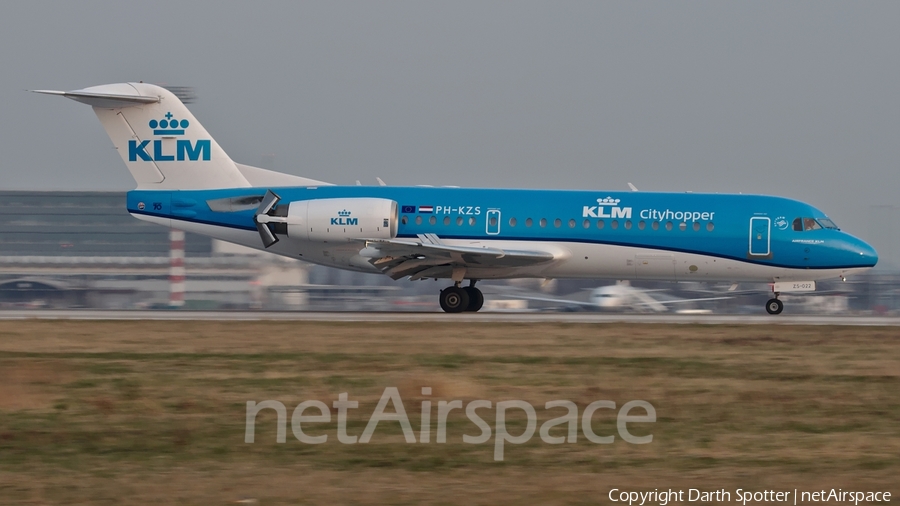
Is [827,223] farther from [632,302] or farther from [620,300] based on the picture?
[632,302]

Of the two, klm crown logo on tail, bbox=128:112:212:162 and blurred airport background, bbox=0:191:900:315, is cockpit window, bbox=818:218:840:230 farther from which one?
klm crown logo on tail, bbox=128:112:212:162

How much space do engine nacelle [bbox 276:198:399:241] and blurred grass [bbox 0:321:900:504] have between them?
5.83 metres

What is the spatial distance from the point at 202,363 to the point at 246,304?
1003 inches

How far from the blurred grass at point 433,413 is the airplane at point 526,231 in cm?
579

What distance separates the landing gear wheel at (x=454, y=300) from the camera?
84.7 ft

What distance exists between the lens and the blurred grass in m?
8.23

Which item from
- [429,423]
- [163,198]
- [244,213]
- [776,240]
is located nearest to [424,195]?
[244,213]

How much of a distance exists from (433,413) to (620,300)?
2965 cm

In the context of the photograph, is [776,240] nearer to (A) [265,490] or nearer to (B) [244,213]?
(B) [244,213]

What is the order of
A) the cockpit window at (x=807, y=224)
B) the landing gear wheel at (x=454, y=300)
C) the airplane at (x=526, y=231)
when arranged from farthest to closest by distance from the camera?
the landing gear wheel at (x=454, y=300), the cockpit window at (x=807, y=224), the airplane at (x=526, y=231)

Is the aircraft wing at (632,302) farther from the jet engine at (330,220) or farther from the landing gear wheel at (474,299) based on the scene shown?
the jet engine at (330,220)

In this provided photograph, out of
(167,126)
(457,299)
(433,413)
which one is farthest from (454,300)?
(433,413)

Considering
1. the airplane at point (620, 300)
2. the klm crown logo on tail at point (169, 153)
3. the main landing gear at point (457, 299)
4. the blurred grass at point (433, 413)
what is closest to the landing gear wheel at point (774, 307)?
the blurred grass at point (433, 413)

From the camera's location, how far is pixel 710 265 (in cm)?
2517
